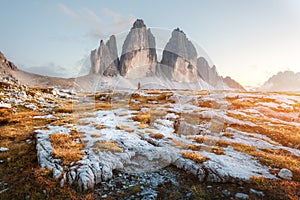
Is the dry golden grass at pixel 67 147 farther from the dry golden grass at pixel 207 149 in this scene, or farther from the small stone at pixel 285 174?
the small stone at pixel 285 174

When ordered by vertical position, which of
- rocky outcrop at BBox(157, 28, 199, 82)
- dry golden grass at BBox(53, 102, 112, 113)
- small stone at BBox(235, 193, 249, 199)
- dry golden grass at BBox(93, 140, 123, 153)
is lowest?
small stone at BBox(235, 193, 249, 199)

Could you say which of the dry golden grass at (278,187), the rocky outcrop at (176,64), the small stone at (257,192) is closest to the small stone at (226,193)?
the small stone at (257,192)

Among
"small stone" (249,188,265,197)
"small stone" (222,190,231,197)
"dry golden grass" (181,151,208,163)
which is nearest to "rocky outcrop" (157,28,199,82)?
"dry golden grass" (181,151,208,163)

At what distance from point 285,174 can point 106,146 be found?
41.5 feet

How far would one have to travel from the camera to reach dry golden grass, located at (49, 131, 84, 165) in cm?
1255

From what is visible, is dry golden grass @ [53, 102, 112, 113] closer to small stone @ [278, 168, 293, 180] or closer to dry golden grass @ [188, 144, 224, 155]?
dry golden grass @ [188, 144, 224, 155]

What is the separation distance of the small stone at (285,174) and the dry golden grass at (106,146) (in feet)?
36.2

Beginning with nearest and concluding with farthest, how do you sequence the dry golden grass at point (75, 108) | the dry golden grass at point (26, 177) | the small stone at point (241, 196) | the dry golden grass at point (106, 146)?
the dry golden grass at point (26, 177)
the small stone at point (241, 196)
the dry golden grass at point (106, 146)
the dry golden grass at point (75, 108)

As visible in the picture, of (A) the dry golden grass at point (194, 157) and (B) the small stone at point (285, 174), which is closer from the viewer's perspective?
(B) the small stone at point (285, 174)

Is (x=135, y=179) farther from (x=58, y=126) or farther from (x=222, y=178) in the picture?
(x=58, y=126)

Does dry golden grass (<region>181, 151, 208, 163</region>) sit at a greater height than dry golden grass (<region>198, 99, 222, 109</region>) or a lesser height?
lesser

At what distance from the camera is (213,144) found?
18.6m

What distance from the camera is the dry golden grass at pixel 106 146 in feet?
48.0

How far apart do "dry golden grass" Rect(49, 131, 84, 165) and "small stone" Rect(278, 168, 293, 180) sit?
1324cm
